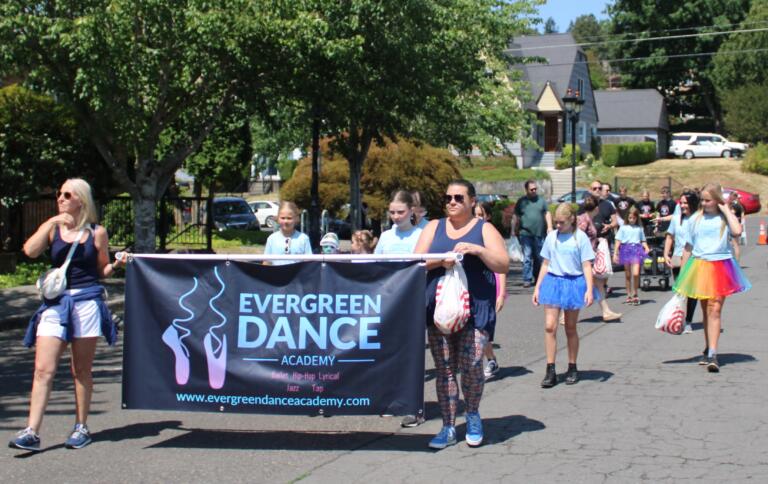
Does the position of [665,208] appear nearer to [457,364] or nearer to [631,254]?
[631,254]

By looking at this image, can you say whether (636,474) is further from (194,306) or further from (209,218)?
(209,218)

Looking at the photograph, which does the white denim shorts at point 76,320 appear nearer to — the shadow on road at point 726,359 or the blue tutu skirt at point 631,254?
the shadow on road at point 726,359

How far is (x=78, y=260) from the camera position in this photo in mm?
6754

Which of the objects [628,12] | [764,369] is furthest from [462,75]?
[628,12]

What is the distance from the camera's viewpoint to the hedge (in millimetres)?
62219

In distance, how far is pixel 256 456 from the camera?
A: 6586 millimetres

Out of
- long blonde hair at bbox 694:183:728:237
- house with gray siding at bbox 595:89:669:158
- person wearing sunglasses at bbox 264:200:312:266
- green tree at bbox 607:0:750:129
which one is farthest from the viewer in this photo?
green tree at bbox 607:0:750:129

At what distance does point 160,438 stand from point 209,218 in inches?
682

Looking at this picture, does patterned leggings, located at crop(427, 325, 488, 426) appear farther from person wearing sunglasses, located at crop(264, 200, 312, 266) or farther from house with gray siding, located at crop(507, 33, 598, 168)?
house with gray siding, located at crop(507, 33, 598, 168)

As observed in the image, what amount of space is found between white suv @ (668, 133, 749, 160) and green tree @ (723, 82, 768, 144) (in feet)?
2.64

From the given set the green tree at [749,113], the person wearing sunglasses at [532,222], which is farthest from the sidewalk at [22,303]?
the green tree at [749,113]

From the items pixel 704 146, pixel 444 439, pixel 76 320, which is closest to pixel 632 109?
pixel 704 146

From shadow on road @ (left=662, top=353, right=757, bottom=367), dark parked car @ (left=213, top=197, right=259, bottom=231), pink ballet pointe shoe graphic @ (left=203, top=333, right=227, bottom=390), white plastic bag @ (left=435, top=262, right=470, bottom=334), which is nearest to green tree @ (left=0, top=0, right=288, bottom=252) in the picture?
shadow on road @ (left=662, top=353, right=757, bottom=367)

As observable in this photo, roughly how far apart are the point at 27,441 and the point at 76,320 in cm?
84
